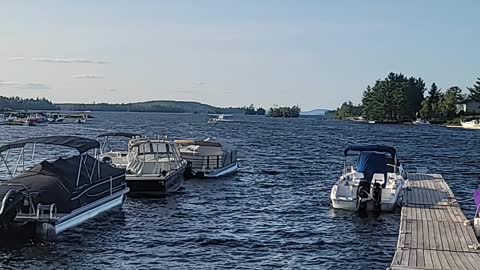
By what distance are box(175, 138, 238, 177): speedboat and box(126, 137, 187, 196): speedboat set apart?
12.8 ft

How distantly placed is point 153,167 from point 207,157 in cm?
842

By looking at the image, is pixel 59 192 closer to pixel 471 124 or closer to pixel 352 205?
pixel 352 205

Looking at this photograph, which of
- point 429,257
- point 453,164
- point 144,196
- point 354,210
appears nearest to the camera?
point 429,257

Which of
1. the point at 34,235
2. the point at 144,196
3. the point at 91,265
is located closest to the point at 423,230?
the point at 91,265

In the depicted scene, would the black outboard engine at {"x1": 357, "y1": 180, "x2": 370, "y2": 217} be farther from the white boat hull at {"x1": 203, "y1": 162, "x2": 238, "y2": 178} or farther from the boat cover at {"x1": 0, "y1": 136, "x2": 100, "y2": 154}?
the white boat hull at {"x1": 203, "y1": 162, "x2": 238, "y2": 178}

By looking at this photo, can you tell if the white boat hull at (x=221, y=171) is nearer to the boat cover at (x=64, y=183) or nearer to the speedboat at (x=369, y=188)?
the speedboat at (x=369, y=188)

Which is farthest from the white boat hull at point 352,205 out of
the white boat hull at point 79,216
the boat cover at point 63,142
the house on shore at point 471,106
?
the house on shore at point 471,106

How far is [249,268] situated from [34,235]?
7989mm

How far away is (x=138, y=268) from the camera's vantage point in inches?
856

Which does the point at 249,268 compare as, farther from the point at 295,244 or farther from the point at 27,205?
the point at 27,205

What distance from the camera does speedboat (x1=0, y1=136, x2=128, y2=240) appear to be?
23953 millimetres

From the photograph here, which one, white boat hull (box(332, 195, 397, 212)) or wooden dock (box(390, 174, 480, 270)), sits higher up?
wooden dock (box(390, 174, 480, 270))

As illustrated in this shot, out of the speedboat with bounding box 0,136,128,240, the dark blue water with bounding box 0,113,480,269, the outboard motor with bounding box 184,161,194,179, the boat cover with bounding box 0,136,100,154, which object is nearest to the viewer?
the dark blue water with bounding box 0,113,480,269

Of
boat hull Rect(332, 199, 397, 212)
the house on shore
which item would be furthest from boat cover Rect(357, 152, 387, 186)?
the house on shore
